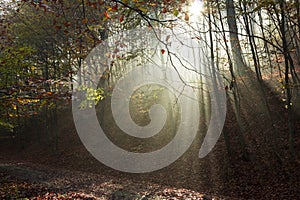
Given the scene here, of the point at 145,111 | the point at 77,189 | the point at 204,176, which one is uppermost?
the point at 145,111

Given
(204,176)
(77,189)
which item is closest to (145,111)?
(204,176)

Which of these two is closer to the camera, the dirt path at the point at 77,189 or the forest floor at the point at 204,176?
the dirt path at the point at 77,189

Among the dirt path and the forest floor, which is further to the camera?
the forest floor

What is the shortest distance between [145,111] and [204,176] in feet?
21.7

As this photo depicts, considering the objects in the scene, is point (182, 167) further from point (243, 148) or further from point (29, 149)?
point (29, 149)

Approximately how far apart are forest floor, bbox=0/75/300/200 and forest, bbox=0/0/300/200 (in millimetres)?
51

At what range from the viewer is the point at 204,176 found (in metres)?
11.0

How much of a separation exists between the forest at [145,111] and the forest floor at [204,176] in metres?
0.05

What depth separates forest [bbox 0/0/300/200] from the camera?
24.2 feet

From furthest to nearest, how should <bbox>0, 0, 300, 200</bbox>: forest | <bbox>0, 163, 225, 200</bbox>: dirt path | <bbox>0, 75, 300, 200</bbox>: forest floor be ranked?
<bbox>0, 75, 300, 200</bbox>: forest floor
<bbox>0, 163, 225, 200</bbox>: dirt path
<bbox>0, 0, 300, 200</bbox>: forest

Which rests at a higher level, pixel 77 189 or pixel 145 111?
pixel 145 111

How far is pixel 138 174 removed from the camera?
41.4 ft

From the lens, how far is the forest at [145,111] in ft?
24.2

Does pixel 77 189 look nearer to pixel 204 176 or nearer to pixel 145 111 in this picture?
pixel 204 176
